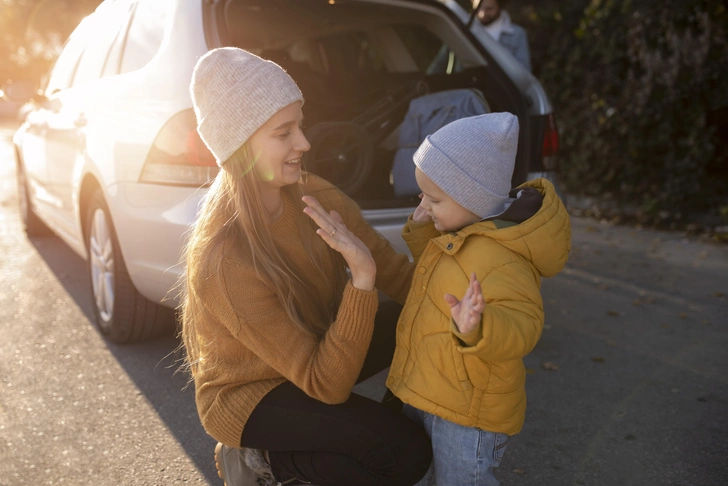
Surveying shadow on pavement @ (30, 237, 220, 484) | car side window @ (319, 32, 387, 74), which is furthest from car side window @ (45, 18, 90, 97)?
car side window @ (319, 32, 387, 74)

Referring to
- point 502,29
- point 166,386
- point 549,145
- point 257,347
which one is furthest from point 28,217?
point 257,347

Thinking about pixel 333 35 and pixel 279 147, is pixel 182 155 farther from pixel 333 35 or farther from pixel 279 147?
pixel 333 35

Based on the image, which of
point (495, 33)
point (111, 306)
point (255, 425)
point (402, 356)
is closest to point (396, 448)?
point (402, 356)

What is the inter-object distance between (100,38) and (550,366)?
3.11m

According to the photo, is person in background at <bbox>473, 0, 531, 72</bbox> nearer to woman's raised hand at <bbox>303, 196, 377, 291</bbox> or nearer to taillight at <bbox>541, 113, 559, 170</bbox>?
taillight at <bbox>541, 113, 559, 170</bbox>


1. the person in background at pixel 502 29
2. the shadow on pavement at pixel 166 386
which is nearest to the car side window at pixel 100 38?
the shadow on pavement at pixel 166 386

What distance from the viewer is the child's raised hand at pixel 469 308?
153cm

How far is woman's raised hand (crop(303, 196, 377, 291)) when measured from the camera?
5.95ft

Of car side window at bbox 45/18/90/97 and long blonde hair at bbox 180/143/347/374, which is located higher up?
long blonde hair at bbox 180/143/347/374

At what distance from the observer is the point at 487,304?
1.66m

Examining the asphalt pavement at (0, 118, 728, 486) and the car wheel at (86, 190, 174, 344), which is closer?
the asphalt pavement at (0, 118, 728, 486)

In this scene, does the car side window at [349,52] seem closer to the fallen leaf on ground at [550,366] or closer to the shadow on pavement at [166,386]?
the shadow on pavement at [166,386]

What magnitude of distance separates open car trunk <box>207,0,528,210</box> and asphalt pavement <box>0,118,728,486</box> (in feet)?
3.59

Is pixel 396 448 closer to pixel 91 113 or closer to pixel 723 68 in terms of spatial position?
pixel 91 113
